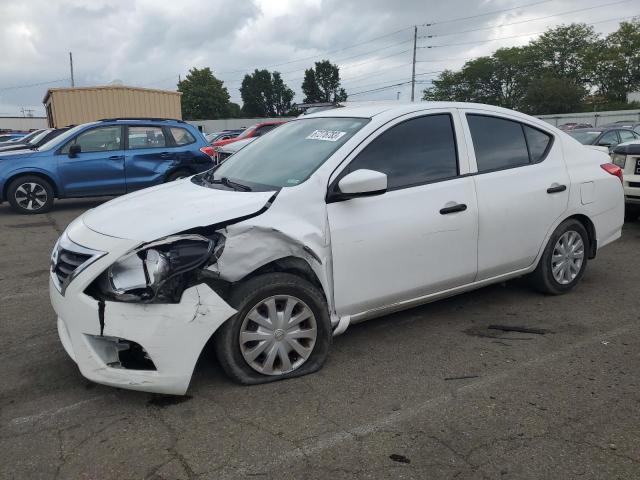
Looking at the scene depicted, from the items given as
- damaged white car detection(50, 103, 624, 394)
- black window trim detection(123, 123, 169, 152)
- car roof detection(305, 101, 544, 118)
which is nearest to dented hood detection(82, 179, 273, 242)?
damaged white car detection(50, 103, 624, 394)

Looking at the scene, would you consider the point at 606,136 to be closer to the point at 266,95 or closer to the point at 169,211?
the point at 169,211

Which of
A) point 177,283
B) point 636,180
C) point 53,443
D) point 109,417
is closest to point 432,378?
point 177,283

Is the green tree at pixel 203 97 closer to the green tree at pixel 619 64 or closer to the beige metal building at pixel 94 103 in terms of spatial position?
the green tree at pixel 619 64

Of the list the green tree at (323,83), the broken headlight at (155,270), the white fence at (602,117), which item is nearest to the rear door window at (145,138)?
the broken headlight at (155,270)

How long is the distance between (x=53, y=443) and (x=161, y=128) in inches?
332

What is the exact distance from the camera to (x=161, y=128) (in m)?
10.3

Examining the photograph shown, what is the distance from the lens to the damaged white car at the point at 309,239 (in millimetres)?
2855

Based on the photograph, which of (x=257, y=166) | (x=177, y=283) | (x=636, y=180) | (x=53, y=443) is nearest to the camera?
(x=53, y=443)

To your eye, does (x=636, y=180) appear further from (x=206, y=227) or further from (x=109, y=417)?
(x=109, y=417)

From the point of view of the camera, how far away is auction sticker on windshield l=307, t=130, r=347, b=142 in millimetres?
3658

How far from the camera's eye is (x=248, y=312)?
302cm

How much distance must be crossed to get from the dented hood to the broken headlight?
7 centimetres

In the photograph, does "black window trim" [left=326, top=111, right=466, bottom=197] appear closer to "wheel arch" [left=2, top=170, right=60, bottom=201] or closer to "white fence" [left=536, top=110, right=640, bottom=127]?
"wheel arch" [left=2, top=170, right=60, bottom=201]

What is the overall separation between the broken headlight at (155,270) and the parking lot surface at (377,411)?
67cm
